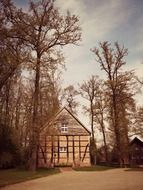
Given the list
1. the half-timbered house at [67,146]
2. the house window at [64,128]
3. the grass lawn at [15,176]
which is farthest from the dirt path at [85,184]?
the house window at [64,128]

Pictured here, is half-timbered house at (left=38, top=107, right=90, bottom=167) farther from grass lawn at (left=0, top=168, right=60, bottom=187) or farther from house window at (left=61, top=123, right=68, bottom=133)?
grass lawn at (left=0, top=168, right=60, bottom=187)

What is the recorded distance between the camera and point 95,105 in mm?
41938

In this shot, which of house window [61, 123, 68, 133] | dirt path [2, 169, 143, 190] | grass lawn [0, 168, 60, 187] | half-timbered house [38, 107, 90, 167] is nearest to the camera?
dirt path [2, 169, 143, 190]

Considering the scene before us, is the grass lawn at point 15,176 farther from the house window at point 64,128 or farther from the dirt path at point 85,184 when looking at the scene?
the house window at point 64,128

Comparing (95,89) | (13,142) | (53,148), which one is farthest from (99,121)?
(13,142)

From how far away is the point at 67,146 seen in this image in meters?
37.9

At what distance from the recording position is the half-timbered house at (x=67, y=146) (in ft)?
121

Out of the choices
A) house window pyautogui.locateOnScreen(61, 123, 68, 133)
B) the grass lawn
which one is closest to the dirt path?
the grass lawn

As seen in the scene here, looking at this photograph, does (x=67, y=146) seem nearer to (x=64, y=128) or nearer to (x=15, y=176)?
(x=64, y=128)

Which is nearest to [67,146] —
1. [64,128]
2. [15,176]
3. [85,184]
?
[64,128]

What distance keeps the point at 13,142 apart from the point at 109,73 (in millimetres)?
14078

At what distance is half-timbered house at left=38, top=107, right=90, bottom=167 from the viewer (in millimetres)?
36781

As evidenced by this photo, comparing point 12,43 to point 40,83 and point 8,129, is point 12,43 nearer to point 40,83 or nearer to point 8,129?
point 40,83

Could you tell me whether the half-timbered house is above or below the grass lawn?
above
